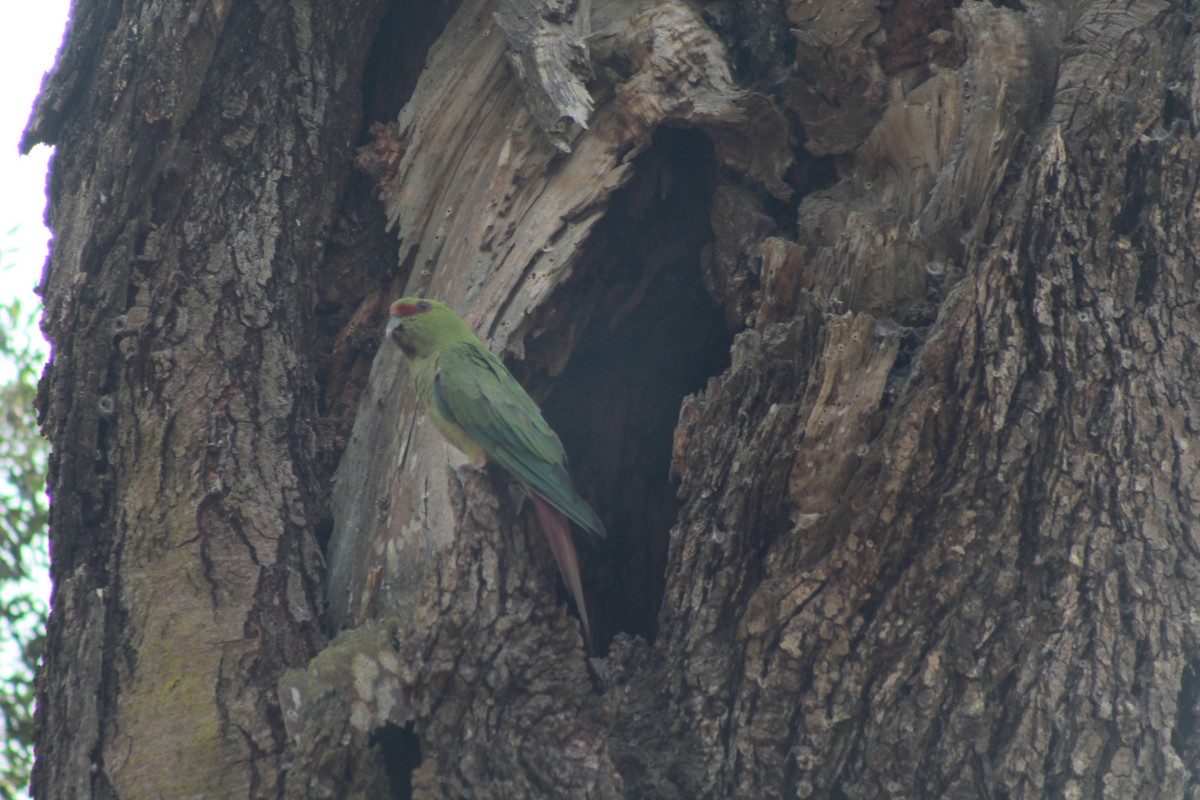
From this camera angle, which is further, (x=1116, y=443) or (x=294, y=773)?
(x=294, y=773)

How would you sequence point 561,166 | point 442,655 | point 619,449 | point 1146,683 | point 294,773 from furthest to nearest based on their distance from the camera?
point 619,449
point 561,166
point 442,655
point 294,773
point 1146,683

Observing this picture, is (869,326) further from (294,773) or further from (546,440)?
(294,773)

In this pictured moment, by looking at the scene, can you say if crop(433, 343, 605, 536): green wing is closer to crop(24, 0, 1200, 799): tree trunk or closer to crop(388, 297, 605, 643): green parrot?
crop(388, 297, 605, 643): green parrot

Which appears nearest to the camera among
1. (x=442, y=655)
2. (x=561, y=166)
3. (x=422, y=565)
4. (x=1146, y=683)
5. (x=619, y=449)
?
(x=1146, y=683)

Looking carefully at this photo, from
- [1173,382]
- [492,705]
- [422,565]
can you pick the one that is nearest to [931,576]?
[1173,382]

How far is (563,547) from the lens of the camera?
298 cm

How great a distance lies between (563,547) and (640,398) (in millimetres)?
864

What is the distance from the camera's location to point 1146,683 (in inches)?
83.0

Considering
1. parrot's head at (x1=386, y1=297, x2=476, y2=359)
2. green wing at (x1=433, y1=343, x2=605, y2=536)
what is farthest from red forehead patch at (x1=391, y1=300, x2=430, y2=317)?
green wing at (x1=433, y1=343, x2=605, y2=536)

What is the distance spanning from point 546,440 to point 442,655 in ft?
3.30

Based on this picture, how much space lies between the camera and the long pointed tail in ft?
9.64

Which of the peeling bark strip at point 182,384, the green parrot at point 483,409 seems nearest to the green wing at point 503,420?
the green parrot at point 483,409

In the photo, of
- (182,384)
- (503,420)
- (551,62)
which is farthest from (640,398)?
(182,384)

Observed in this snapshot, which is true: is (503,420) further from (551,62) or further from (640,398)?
(551,62)
